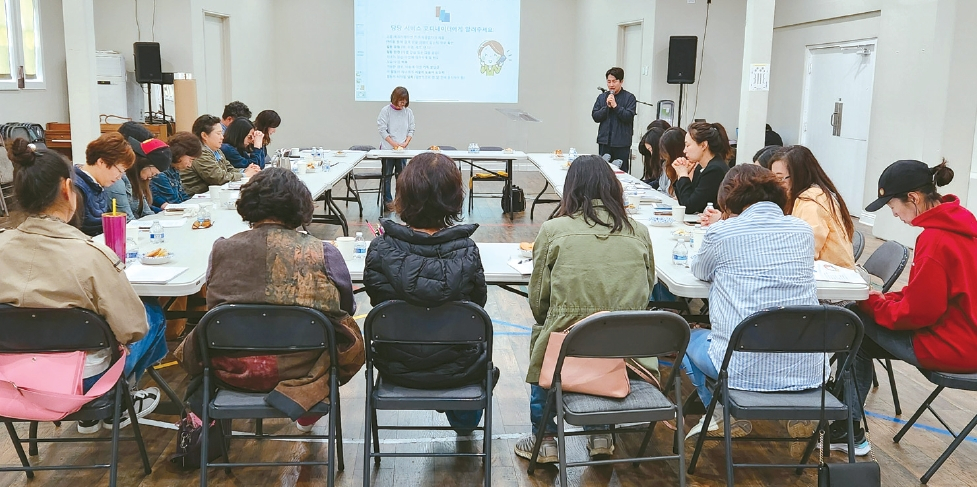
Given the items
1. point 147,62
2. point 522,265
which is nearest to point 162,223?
point 522,265

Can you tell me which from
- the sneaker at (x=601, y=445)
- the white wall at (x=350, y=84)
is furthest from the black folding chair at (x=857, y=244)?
the white wall at (x=350, y=84)

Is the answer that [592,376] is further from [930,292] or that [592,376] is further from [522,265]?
[930,292]

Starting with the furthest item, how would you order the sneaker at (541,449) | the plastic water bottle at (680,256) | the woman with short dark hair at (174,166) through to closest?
1. the woman with short dark hair at (174,166)
2. the plastic water bottle at (680,256)
3. the sneaker at (541,449)

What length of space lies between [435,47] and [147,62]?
14.0ft

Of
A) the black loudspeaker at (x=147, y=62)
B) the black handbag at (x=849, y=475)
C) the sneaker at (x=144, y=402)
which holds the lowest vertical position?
the sneaker at (x=144, y=402)

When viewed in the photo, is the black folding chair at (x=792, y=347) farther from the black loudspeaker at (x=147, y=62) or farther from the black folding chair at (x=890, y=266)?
the black loudspeaker at (x=147, y=62)

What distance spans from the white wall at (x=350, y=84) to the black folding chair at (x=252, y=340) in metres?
10.4

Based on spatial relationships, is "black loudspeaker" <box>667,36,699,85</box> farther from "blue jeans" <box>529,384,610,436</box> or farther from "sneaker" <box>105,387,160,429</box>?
"sneaker" <box>105,387,160,429</box>

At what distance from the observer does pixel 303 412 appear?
2680 mm

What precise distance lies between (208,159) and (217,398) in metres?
3.71

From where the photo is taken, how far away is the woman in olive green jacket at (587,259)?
9.55ft

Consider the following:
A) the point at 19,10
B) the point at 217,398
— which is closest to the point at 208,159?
the point at 217,398

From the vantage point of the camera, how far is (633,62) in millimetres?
11523

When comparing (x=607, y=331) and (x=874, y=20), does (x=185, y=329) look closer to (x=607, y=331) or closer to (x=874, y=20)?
(x=607, y=331)
